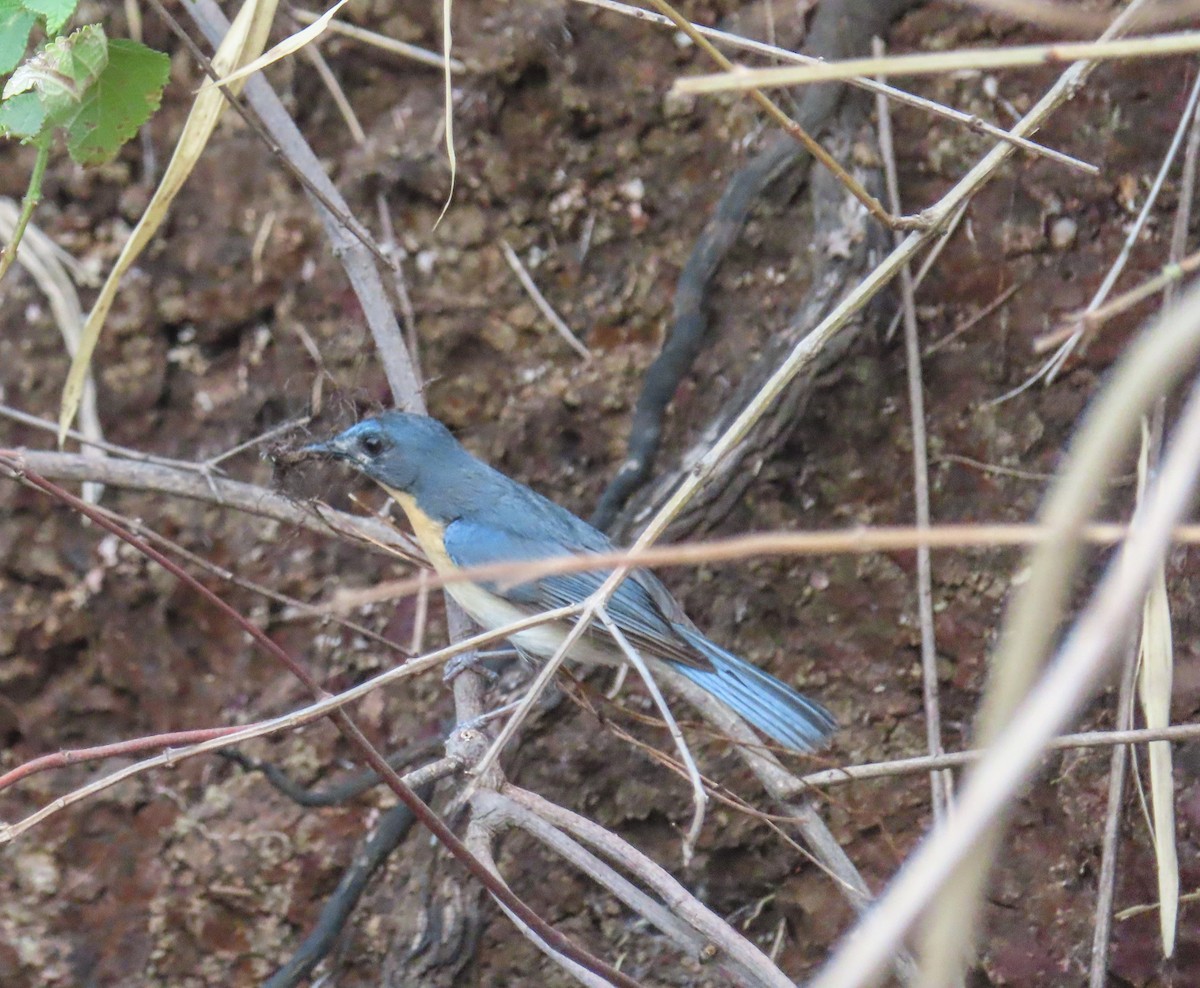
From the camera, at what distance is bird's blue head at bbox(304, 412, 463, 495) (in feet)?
11.2

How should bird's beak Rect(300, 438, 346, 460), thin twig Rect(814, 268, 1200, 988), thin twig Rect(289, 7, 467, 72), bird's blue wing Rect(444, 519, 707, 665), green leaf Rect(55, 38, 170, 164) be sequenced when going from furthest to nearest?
thin twig Rect(289, 7, 467, 72), bird's beak Rect(300, 438, 346, 460), bird's blue wing Rect(444, 519, 707, 665), green leaf Rect(55, 38, 170, 164), thin twig Rect(814, 268, 1200, 988)

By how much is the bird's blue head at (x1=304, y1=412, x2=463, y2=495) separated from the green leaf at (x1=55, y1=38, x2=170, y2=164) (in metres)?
1.01

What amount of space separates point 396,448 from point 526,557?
0.53 meters

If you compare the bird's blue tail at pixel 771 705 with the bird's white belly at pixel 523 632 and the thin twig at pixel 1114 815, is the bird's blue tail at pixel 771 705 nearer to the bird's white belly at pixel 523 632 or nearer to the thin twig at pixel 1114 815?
the bird's white belly at pixel 523 632

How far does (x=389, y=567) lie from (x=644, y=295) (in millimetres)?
1170

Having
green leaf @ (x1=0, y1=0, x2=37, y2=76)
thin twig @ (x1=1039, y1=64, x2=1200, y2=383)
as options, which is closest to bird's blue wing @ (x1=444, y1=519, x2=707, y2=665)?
thin twig @ (x1=1039, y1=64, x2=1200, y2=383)

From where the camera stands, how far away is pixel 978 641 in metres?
3.46

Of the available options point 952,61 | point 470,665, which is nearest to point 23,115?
point 470,665

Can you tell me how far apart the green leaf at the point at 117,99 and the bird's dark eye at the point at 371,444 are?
1.13 meters

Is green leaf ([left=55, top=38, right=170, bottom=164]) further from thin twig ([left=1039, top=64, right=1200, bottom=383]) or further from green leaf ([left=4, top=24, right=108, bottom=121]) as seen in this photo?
thin twig ([left=1039, top=64, right=1200, bottom=383])

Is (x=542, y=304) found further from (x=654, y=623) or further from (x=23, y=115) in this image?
(x=23, y=115)

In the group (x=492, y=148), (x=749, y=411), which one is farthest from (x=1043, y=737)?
(x=492, y=148)

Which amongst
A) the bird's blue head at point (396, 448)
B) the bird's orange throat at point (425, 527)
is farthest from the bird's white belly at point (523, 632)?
the bird's blue head at point (396, 448)

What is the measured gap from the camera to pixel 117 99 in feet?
8.37
